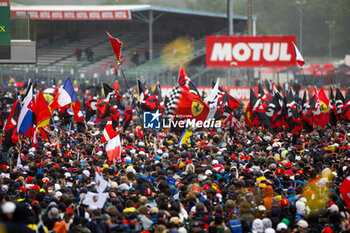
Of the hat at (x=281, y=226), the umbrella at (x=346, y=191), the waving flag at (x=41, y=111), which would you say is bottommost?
the hat at (x=281, y=226)

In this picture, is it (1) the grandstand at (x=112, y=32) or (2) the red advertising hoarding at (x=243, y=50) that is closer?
(2) the red advertising hoarding at (x=243, y=50)

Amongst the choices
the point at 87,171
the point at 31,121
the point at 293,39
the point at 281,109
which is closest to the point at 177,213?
the point at 87,171

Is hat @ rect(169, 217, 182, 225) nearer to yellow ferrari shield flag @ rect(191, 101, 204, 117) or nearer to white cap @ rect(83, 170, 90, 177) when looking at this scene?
white cap @ rect(83, 170, 90, 177)

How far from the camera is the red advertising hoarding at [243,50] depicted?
4109 cm

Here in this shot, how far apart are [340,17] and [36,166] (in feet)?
246

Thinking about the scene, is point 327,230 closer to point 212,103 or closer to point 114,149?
point 114,149

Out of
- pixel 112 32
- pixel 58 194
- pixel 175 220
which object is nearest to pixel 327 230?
pixel 175 220

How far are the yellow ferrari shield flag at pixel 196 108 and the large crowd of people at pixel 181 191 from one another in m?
1.11

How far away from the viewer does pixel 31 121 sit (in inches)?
680

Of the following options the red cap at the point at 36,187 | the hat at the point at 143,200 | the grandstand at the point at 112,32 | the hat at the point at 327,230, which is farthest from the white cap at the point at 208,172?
the grandstand at the point at 112,32

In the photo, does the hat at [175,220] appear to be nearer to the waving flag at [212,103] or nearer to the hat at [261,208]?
the hat at [261,208]

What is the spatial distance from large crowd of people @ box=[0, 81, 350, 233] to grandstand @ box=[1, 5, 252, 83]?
30362 mm

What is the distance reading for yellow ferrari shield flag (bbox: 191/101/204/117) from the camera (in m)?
19.1

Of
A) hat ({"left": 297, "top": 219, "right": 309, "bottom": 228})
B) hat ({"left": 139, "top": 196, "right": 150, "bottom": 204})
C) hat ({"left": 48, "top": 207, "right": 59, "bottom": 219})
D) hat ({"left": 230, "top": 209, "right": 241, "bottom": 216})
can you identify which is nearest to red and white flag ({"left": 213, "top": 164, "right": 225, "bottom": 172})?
hat ({"left": 139, "top": 196, "right": 150, "bottom": 204})
